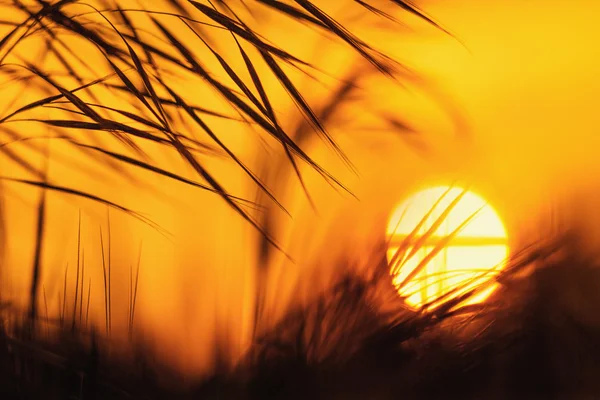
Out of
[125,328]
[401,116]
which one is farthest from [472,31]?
[125,328]

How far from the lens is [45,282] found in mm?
775

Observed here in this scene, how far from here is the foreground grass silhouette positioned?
65 centimetres

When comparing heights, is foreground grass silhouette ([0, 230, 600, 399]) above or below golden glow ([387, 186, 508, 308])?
below

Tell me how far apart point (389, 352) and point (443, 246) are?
0.13m

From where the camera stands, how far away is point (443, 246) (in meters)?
0.70

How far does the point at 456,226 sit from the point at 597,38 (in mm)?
Answer: 304

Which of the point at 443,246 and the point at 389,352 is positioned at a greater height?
the point at 443,246

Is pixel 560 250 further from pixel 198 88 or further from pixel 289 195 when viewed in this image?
pixel 198 88

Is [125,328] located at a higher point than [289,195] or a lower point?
lower

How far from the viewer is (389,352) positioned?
2.20 feet

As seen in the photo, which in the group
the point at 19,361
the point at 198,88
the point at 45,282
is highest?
the point at 198,88

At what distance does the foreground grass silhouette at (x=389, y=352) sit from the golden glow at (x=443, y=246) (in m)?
0.02

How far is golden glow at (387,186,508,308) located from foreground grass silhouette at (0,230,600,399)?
22mm

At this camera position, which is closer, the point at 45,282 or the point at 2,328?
the point at 2,328
